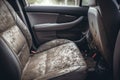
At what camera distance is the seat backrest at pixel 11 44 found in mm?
1214

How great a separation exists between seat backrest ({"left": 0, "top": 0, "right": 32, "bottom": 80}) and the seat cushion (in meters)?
0.09

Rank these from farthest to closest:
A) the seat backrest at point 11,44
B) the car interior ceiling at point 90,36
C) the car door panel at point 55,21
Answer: the car door panel at point 55,21 → the car interior ceiling at point 90,36 → the seat backrest at point 11,44

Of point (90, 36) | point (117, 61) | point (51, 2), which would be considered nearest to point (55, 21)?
point (51, 2)

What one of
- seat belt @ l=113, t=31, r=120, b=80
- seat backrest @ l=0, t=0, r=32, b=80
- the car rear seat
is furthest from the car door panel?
seat belt @ l=113, t=31, r=120, b=80

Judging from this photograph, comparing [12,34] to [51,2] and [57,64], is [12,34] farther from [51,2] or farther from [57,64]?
[51,2]

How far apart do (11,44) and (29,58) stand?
424 millimetres

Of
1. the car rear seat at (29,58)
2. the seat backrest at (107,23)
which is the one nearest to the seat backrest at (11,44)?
the car rear seat at (29,58)

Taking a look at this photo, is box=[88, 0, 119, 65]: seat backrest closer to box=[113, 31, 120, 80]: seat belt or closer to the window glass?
box=[113, 31, 120, 80]: seat belt

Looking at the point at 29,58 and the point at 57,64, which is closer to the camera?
the point at 57,64

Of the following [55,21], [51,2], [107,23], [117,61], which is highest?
[107,23]

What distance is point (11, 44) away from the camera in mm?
1415

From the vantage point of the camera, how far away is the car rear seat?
1.23 metres

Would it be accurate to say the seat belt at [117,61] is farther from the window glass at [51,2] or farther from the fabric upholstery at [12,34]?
the window glass at [51,2]

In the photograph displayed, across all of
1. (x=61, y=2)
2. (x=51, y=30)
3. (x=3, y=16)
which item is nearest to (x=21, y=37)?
(x=3, y=16)
